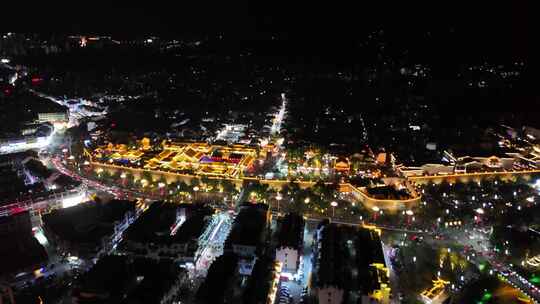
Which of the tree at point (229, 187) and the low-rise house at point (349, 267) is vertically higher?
the low-rise house at point (349, 267)

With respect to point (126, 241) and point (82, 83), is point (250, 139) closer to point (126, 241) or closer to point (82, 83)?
point (126, 241)

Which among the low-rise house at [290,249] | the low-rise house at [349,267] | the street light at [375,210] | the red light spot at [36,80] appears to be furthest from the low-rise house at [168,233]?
the red light spot at [36,80]

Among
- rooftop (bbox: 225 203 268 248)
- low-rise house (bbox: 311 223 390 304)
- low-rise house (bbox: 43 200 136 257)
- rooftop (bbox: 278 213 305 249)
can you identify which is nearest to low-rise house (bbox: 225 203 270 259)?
rooftop (bbox: 225 203 268 248)

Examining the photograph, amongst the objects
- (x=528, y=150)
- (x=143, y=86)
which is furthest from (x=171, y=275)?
(x=143, y=86)

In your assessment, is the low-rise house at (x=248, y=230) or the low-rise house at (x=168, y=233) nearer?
the low-rise house at (x=248, y=230)

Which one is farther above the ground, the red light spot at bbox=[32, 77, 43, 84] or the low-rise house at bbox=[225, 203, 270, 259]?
the red light spot at bbox=[32, 77, 43, 84]

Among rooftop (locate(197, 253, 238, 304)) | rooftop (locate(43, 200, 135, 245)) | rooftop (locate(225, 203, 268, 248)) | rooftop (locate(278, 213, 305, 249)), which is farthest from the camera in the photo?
rooftop (locate(43, 200, 135, 245))

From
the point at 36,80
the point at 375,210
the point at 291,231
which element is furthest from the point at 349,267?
the point at 36,80

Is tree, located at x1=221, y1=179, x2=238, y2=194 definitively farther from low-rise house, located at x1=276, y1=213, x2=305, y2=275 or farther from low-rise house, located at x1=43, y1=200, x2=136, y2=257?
low-rise house, located at x1=276, y1=213, x2=305, y2=275

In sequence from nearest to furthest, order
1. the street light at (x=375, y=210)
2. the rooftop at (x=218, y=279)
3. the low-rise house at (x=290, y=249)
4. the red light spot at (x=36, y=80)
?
the rooftop at (x=218, y=279), the low-rise house at (x=290, y=249), the street light at (x=375, y=210), the red light spot at (x=36, y=80)

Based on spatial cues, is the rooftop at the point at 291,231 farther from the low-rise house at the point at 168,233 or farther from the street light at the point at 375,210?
the street light at the point at 375,210

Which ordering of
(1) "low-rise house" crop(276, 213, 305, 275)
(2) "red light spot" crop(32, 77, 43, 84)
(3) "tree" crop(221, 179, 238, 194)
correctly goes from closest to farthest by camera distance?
(1) "low-rise house" crop(276, 213, 305, 275) < (3) "tree" crop(221, 179, 238, 194) < (2) "red light spot" crop(32, 77, 43, 84)
